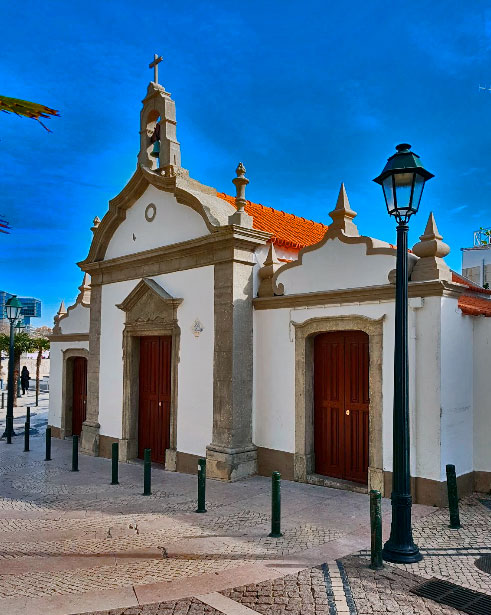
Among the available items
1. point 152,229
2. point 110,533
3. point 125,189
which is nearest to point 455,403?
point 110,533

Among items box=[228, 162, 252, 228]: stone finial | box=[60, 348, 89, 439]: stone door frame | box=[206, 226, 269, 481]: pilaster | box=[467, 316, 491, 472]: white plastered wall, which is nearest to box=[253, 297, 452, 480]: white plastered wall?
box=[206, 226, 269, 481]: pilaster

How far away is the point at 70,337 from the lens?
1667 centimetres

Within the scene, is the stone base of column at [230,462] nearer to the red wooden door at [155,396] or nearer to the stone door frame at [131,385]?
the red wooden door at [155,396]

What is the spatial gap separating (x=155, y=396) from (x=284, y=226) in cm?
510

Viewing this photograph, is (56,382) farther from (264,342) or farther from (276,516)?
(276,516)

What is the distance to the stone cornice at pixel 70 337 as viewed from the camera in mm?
16156

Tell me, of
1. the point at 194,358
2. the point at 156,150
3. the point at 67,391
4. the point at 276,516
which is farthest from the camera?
the point at 67,391

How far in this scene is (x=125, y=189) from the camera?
13.4 meters

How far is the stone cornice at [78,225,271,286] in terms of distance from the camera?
10.8 m

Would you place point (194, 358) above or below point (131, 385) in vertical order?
above

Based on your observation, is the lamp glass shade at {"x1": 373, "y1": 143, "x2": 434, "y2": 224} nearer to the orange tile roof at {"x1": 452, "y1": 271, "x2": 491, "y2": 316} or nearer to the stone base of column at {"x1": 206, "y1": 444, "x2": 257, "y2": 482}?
the orange tile roof at {"x1": 452, "y1": 271, "x2": 491, "y2": 316}

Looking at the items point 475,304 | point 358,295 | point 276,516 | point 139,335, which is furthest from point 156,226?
point 276,516

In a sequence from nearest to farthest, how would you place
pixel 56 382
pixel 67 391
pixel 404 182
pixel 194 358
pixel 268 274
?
pixel 404 182
pixel 268 274
pixel 194 358
pixel 67 391
pixel 56 382

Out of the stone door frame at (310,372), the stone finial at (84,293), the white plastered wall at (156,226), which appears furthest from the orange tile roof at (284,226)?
the stone finial at (84,293)
